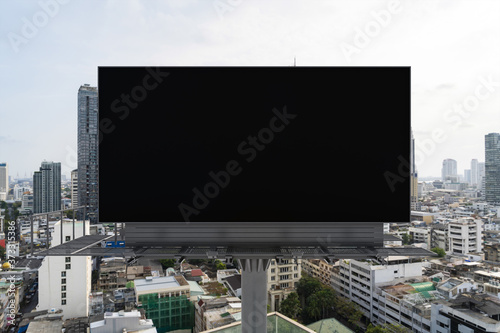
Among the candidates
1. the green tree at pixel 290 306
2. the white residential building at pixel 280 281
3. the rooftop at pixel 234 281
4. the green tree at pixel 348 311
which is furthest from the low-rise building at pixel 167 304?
the green tree at pixel 348 311

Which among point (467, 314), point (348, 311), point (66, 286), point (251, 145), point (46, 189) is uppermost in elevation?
point (251, 145)

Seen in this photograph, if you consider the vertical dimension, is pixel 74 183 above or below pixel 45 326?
above

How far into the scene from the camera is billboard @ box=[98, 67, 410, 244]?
8.11ft

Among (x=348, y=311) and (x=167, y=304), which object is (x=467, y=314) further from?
(x=167, y=304)

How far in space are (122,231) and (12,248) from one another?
11987mm

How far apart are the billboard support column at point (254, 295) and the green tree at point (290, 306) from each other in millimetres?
8921

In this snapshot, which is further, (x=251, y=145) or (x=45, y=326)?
(x=45, y=326)

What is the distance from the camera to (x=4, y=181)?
1867cm

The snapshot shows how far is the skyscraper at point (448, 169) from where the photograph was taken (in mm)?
35500

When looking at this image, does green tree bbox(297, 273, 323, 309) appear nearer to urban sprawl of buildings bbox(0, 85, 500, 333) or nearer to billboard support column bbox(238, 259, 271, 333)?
urban sprawl of buildings bbox(0, 85, 500, 333)

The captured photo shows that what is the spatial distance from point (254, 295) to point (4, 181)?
2164cm

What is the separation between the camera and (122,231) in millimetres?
2627

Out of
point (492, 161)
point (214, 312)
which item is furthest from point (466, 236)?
point (214, 312)

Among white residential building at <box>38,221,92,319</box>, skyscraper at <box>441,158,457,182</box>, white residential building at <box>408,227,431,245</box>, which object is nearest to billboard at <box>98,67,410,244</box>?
white residential building at <box>38,221,92,319</box>
